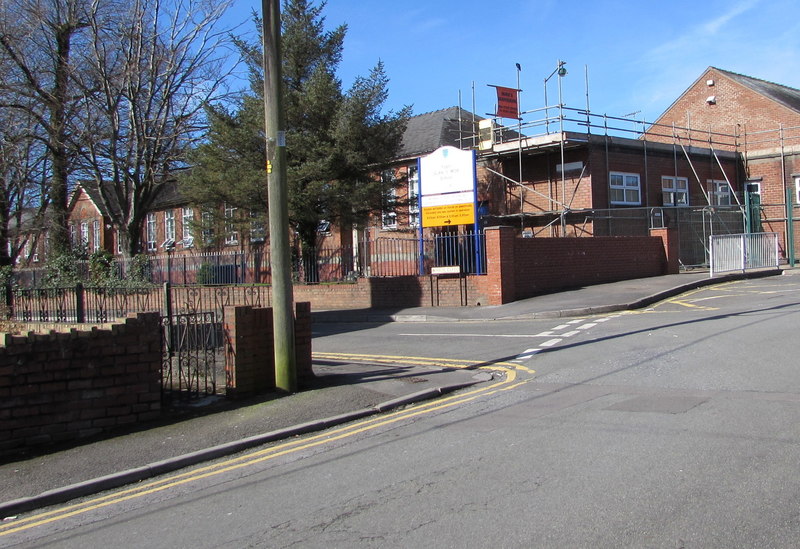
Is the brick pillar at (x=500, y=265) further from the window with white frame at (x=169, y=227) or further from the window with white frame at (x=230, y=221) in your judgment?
the window with white frame at (x=169, y=227)

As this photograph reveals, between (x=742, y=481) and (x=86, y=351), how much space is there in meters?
6.40

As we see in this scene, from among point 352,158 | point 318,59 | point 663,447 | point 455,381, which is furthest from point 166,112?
point 663,447

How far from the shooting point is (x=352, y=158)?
2427 cm

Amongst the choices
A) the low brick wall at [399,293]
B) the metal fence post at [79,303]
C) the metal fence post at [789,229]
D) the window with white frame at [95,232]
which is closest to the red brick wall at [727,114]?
the metal fence post at [789,229]

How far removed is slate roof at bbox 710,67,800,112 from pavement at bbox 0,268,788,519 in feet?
114

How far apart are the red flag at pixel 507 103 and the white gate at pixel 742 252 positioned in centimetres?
980

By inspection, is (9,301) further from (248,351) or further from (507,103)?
(507,103)

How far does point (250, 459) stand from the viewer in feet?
21.8

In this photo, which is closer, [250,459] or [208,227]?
[250,459]

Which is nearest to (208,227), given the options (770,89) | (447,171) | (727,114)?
(447,171)

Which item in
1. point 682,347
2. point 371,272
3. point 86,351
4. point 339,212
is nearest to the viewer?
point 86,351

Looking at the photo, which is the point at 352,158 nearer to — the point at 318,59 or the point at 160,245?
the point at 318,59

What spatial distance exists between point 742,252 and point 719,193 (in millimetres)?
10319

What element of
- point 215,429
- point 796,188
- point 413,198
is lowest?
point 215,429
